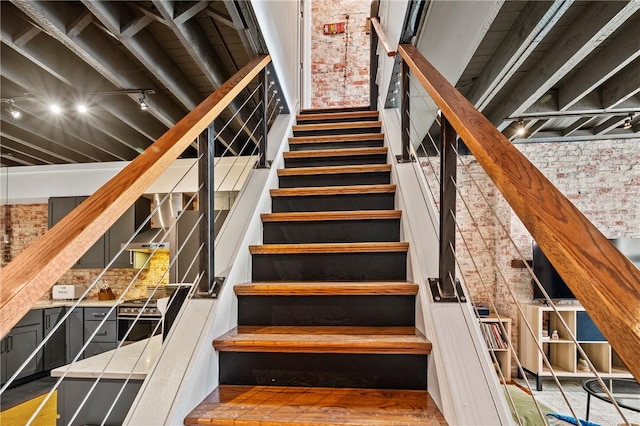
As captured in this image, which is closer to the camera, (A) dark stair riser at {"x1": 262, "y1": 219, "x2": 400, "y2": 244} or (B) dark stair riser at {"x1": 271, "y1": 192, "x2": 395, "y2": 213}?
(A) dark stair riser at {"x1": 262, "y1": 219, "x2": 400, "y2": 244}

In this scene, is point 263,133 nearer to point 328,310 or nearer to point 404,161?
point 404,161

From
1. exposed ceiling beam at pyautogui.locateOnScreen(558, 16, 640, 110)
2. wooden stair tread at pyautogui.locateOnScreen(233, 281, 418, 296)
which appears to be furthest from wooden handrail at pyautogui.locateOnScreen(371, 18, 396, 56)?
wooden stair tread at pyautogui.locateOnScreen(233, 281, 418, 296)

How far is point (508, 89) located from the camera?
3.88 metres

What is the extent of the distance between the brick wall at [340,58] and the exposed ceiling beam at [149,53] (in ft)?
10.6

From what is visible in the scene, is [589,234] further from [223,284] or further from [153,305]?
[153,305]

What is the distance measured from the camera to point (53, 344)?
190 inches

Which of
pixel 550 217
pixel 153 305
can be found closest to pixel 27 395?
pixel 153 305

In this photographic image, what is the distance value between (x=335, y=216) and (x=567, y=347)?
168 inches

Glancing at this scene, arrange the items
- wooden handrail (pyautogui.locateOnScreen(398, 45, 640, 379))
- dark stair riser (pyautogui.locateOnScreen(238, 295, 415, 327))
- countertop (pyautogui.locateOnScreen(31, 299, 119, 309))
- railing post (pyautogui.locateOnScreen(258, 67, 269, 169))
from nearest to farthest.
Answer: wooden handrail (pyautogui.locateOnScreen(398, 45, 640, 379))
dark stair riser (pyautogui.locateOnScreen(238, 295, 415, 327))
railing post (pyautogui.locateOnScreen(258, 67, 269, 169))
countertop (pyautogui.locateOnScreen(31, 299, 119, 309))

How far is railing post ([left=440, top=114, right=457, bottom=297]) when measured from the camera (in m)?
1.30

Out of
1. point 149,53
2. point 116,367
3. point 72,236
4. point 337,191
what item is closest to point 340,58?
point 149,53

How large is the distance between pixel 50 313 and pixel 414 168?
17.2 feet

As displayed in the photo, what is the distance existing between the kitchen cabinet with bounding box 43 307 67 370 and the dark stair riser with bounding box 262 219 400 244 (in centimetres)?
437

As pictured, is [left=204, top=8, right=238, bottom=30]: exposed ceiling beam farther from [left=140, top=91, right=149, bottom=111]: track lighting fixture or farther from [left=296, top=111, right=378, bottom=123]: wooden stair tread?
[left=296, top=111, right=378, bottom=123]: wooden stair tread
